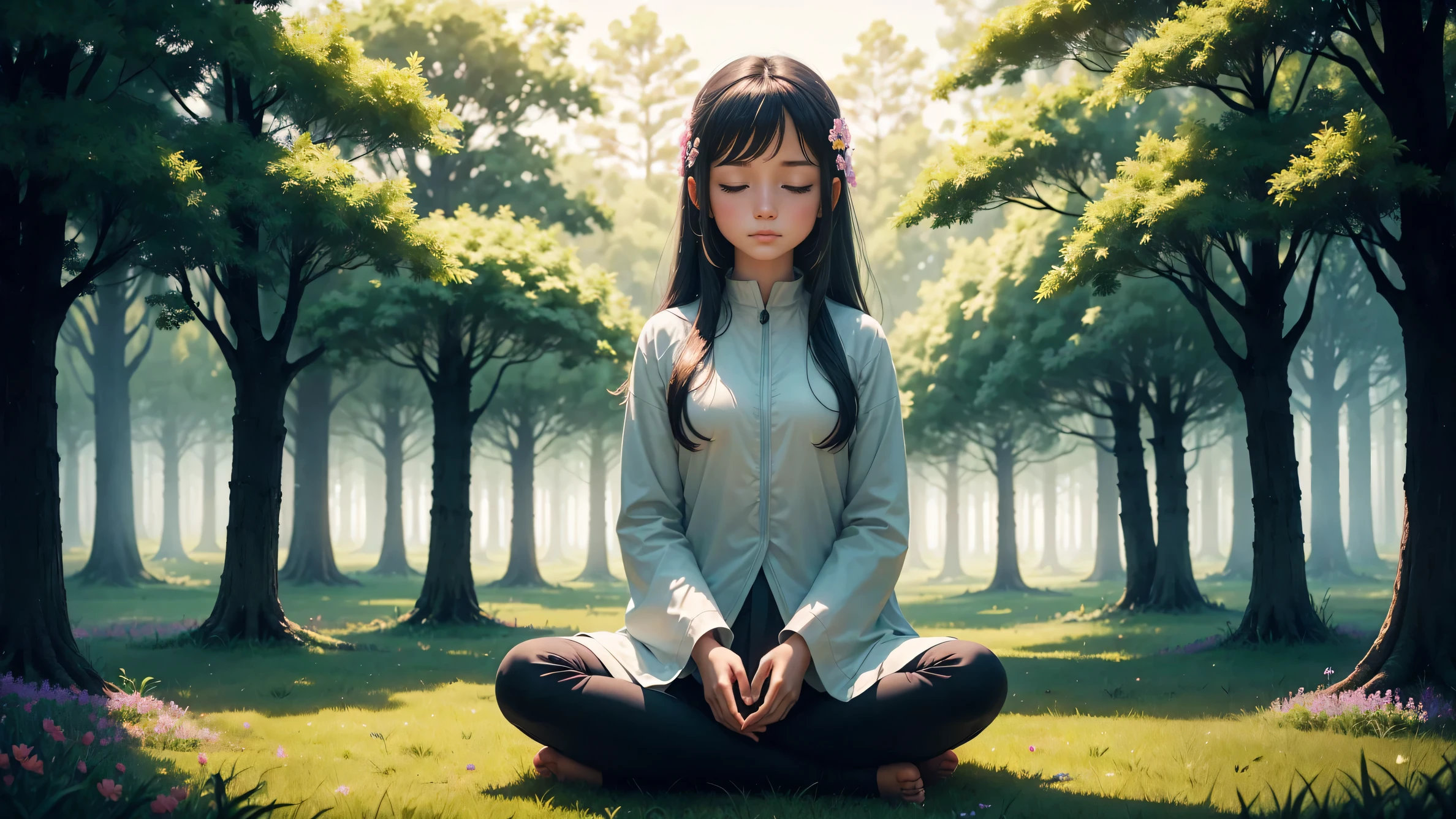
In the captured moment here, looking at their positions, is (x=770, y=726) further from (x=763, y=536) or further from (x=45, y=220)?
(x=45, y=220)

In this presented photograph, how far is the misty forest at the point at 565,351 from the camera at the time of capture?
19.0 ft

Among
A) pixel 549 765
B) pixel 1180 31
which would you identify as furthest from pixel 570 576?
pixel 549 765

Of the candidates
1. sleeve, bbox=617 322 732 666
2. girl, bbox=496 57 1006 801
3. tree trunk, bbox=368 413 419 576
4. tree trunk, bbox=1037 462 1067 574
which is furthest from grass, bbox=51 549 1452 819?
tree trunk, bbox=1037 462 1067 574

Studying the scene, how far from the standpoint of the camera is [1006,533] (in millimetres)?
26375

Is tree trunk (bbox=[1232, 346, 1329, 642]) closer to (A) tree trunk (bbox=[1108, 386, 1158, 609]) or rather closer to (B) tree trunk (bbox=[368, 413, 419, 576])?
(A) tree trunk (bbox=[1108, 386, 1158, 609])

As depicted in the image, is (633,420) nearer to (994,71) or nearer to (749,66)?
(749,66)

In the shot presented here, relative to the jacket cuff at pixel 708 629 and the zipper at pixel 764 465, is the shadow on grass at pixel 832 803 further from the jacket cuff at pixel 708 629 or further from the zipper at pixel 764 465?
the zipper at pixel 764 465

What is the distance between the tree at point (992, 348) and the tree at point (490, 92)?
23.1ft

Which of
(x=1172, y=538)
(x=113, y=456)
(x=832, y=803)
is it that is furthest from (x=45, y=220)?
(x=113, y=456)

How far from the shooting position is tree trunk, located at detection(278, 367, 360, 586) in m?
23.0

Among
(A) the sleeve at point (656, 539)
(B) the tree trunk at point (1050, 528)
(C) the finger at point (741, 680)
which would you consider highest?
(A) the sleeve at point (656, 539)

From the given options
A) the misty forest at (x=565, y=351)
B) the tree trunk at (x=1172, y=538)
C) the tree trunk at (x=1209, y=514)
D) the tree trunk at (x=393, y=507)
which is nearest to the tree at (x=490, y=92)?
the misty forest at (x=565, y=351)

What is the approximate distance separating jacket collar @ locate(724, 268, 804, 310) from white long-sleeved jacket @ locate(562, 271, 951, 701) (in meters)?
0.13

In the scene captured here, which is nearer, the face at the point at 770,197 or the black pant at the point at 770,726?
the black pant at the point at 770,726
